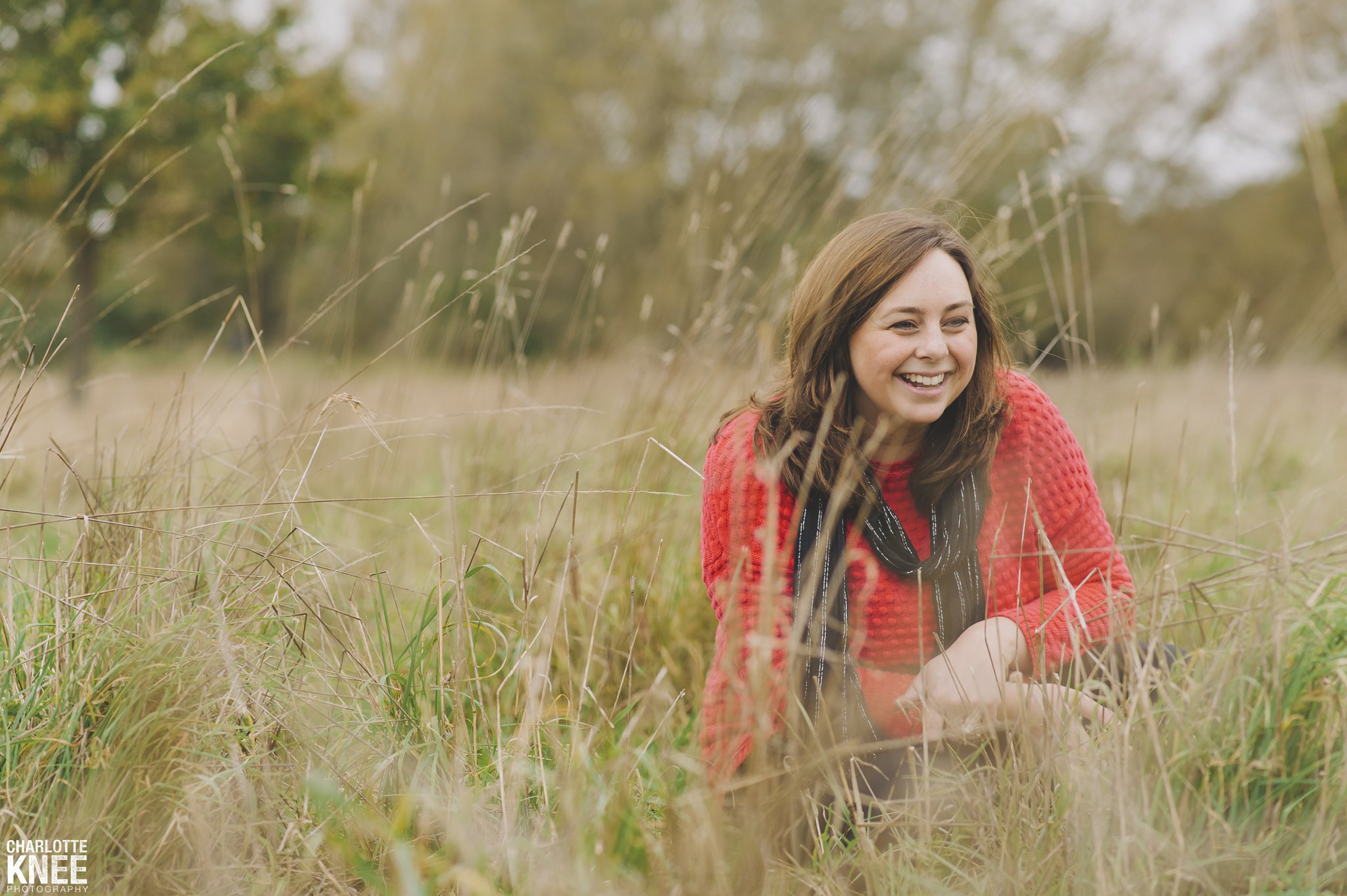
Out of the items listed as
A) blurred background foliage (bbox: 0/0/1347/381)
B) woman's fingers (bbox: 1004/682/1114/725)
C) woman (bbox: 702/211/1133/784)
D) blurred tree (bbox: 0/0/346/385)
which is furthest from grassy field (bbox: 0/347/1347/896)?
blurred tree (bbox: 0/0/346/385)

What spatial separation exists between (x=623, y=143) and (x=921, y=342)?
10.7m

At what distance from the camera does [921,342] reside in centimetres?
153

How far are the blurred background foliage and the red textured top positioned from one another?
3.47 feet

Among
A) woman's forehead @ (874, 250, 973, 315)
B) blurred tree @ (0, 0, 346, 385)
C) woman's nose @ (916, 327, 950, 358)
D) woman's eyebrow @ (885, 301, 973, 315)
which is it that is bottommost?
woman's nose @ (916, 327, 950, 358)

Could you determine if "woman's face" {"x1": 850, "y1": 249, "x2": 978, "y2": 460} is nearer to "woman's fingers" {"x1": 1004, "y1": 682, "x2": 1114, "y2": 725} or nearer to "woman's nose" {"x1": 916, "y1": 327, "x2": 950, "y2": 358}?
"woman's nose" {"x1": 916, "y1": 327, "x2": 950, "y2": 358}

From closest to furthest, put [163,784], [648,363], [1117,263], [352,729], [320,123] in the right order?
[163,784] < [352,729] < [648,363] < [320,123] < [1117,263]

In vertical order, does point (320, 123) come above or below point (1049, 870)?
above

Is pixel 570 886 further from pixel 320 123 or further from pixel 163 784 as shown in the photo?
pixel 320 123

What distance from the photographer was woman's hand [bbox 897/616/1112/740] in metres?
1.33

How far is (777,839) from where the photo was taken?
118cm

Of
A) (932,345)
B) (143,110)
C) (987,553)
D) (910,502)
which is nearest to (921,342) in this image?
(932,345)

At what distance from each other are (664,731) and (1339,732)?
37.5 inches

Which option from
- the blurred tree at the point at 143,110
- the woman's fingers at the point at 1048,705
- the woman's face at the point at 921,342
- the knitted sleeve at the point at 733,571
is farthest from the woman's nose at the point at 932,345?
Answer: the blurred tree at the point at 143,110

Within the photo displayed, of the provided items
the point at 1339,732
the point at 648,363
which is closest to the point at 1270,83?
the point at 648,363
